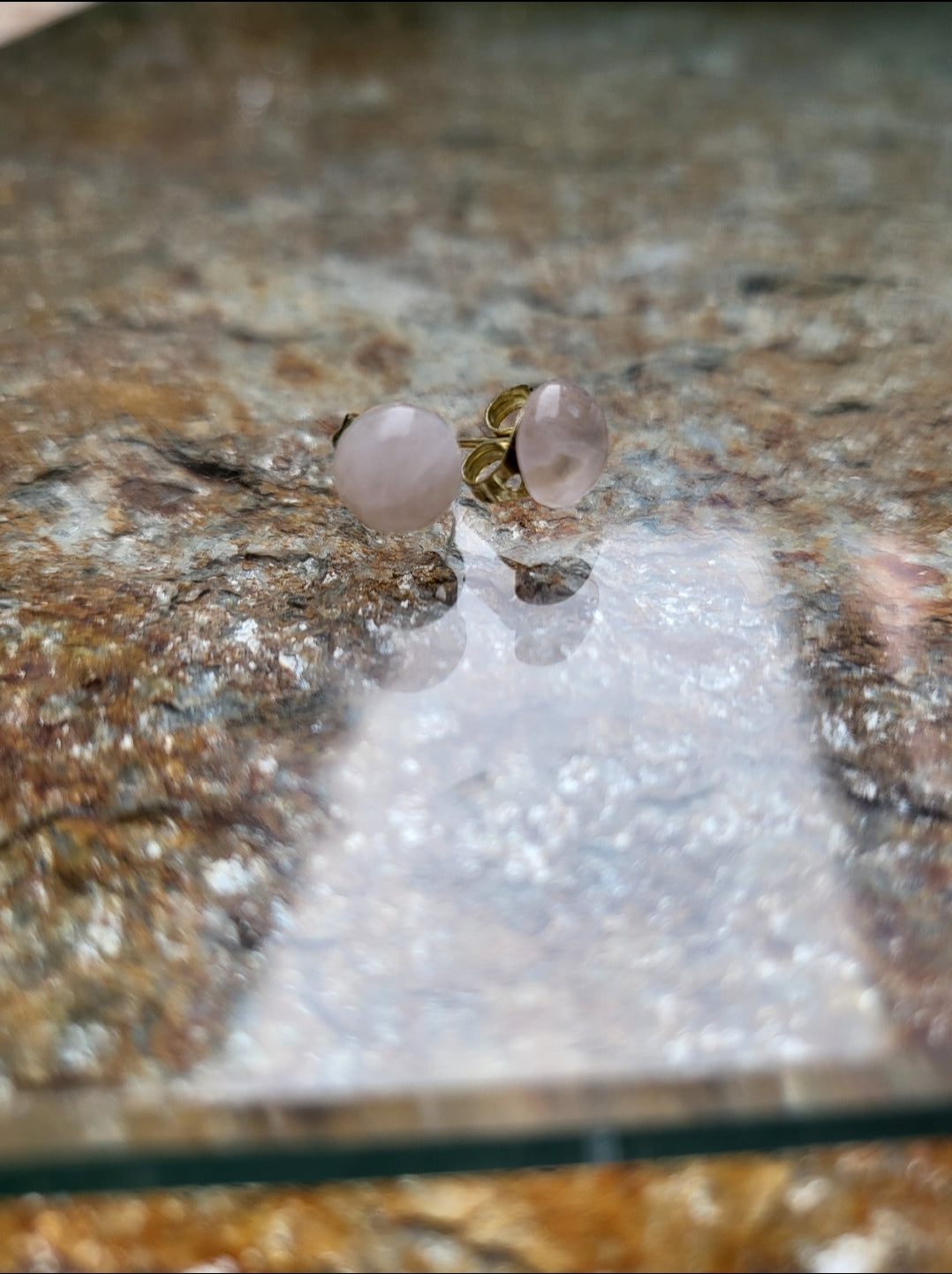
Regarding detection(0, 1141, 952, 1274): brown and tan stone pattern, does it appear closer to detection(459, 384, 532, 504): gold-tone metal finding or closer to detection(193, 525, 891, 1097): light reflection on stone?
detection(193, 525, 891, 1097): light reflection on stone

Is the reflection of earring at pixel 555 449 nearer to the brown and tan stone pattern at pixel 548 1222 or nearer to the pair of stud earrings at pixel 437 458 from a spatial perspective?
the pair of stud earrings at pixel 437 458

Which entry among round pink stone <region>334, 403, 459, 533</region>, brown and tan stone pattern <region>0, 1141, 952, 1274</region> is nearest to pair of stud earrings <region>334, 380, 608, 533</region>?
round pink stone <region>334, 403, 459, 533</region>

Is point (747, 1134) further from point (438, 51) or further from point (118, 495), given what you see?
point (438, 51)

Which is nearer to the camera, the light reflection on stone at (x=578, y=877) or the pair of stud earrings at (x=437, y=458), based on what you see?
the light reflection on stone at (x=578, y=877)

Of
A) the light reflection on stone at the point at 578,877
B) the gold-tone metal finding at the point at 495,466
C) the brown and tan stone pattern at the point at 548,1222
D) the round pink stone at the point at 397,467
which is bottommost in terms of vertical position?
the brown and tan stone pattern at the point at 548,1222

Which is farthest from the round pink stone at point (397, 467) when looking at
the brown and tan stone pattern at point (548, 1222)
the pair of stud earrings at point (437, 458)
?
the brown and tan stone pattern at point (548, 1222)

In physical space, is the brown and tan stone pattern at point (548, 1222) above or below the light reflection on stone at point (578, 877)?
below

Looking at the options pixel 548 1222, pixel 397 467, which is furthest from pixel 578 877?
pixel 397 467
